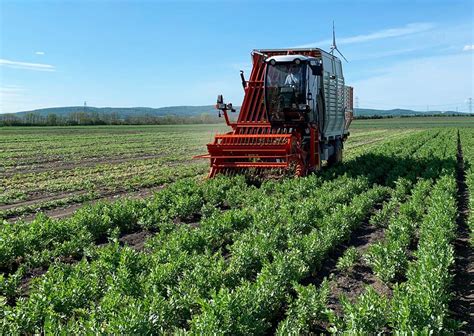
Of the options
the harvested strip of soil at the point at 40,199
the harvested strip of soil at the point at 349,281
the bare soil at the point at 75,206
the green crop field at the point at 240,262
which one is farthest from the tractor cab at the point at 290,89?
the harvested strip of soil at the point at 349,281

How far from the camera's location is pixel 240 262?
6484mm

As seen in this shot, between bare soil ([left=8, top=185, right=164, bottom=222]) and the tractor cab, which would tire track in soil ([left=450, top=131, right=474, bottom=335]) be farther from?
bare soil ([left=8, top=185, right=164, bottom=222])

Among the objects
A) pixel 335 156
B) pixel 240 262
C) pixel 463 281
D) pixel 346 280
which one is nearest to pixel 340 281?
pixel 346 280

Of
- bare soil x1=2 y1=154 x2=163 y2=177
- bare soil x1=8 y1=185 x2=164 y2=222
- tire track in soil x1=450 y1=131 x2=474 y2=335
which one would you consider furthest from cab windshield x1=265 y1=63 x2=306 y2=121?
bare soil x1=2 y1=154 x2=163 y2=177

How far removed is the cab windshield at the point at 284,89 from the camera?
48.2 feet

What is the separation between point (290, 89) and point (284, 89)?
18 cm

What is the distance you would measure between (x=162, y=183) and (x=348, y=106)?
895cm

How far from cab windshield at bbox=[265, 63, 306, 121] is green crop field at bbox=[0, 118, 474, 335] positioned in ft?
8.27

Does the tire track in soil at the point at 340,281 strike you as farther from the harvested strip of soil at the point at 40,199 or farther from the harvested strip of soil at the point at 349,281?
the harvested strip of soil at the point at 40,199

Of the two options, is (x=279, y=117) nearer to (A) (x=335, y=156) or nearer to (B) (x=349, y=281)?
(A) (x=335, y=156)

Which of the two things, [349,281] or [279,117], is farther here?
[279,117]

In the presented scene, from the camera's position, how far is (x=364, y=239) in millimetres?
8648

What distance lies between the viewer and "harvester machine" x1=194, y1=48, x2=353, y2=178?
14148mm

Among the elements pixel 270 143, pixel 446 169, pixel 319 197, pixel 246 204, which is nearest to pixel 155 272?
pixel 246 204
